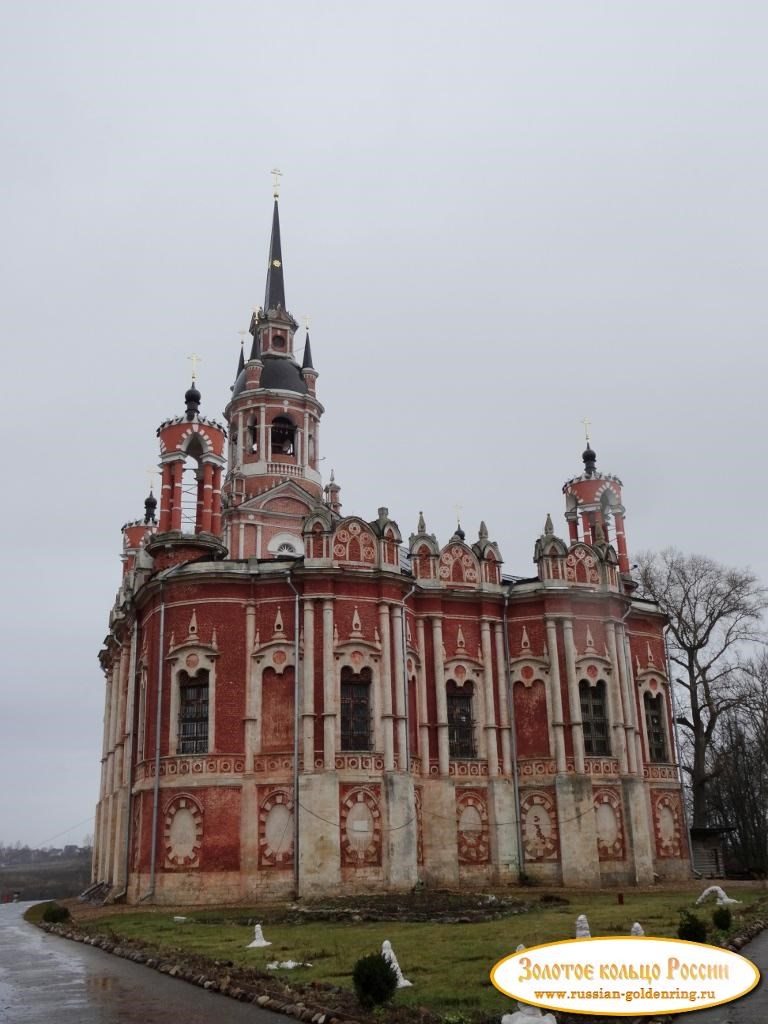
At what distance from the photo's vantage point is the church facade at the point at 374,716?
1172 inches

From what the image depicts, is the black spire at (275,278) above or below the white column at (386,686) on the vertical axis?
above

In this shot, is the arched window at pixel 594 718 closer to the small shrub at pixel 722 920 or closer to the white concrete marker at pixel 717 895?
the white concrete marker at pixel 717 895

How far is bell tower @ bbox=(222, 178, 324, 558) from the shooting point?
44094 millimetres

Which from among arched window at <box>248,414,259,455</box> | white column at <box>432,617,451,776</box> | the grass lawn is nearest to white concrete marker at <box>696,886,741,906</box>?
the grass lawn

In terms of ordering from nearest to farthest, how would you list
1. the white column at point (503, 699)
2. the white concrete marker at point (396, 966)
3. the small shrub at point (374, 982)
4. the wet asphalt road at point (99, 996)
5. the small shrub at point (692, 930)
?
the small shrub at point (374, 982) → the wet asphalt road at point (99, 996) → the white concrete marker at point (396, 966) → the small shrub at point (692, 930) → the white column at point (503, 699)

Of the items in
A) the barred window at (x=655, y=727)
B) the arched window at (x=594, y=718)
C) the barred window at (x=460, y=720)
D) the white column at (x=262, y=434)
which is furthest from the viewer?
the white column at (x=262, y=434)

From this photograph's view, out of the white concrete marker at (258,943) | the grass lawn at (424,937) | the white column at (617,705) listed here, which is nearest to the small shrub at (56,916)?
the grass lawn at (424,937)

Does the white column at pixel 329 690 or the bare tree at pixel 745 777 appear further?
the bare tree at pixel 745 777

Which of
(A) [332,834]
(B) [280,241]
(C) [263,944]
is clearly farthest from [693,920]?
(B) [280,241]

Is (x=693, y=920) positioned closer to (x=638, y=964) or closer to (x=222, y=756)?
(x=638, y=964)

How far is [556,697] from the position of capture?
34875mm

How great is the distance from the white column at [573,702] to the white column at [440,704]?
4.57 m

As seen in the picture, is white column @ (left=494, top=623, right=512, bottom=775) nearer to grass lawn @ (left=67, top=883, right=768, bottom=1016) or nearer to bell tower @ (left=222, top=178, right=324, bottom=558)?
grass lawn @ (left=67, top=883, right=768, bottom=1016)

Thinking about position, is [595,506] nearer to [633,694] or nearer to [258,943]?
[633,694]
